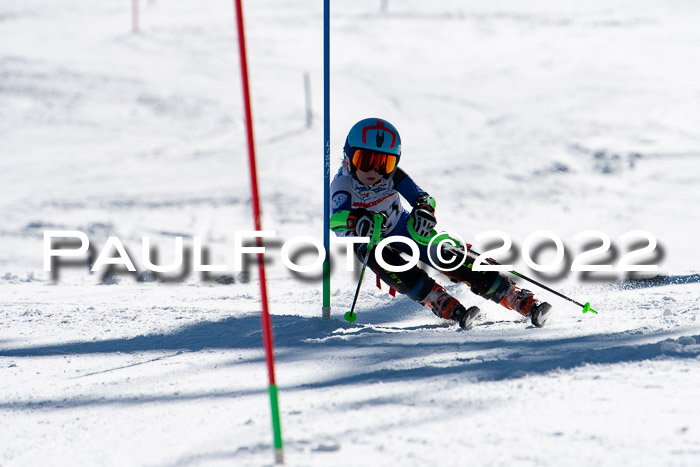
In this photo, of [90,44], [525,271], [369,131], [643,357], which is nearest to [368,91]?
[90,44]

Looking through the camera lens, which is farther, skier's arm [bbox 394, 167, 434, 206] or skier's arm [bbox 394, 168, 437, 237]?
skier's arm [bbox 394, 167, 434, 206]

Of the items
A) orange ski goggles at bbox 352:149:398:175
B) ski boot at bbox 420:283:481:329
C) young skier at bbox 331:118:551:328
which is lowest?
ski boot at bbox 420:283:481:329

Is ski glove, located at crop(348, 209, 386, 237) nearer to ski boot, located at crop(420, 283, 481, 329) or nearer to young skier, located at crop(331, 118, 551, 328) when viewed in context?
young skier, located at crop(331, 118, 551, 328)

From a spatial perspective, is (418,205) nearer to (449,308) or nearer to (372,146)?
(372,146)

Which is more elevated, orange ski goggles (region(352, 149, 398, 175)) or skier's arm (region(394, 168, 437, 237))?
orange ski goggles (region(352, 149, 398, 175))

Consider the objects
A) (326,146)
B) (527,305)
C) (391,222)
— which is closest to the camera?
(527,305)

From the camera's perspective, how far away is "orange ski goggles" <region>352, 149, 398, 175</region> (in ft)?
15.7

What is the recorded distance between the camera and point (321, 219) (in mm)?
10195

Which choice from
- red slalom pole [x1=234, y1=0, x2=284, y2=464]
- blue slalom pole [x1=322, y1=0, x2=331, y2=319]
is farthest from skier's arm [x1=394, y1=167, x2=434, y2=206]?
red slalom pole [x1=234, y1=0, x2=284, y2=464]

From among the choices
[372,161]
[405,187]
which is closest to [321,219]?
[405,187]

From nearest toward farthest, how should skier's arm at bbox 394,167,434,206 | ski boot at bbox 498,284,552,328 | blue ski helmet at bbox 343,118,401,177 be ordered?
1. ski boot at bbox 498,284,552,328
2. blue ski helmet at bbox 343,118,401,177
3. skier's arm at bbox 394,167,434,206

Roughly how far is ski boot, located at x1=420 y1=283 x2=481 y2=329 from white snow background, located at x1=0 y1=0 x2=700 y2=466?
0.13m

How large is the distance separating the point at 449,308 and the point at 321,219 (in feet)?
18.9

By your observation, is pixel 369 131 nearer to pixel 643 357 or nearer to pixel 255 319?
pixel 255 319
